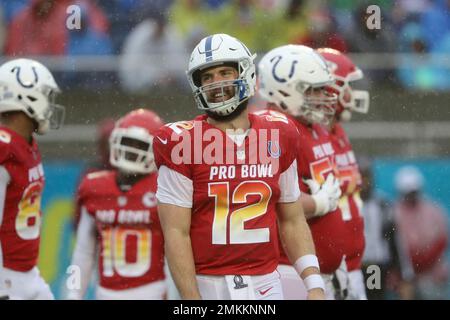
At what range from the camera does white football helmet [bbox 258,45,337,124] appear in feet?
22.1

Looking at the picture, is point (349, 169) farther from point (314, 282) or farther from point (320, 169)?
point (314, 282)

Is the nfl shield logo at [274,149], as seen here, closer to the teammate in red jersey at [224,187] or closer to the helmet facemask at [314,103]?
the teammate in red jersey at [224,187]

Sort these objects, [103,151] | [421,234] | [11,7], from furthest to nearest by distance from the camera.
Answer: [11,7]
[421,234]
[103,151]

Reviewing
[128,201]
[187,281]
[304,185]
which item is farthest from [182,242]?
[128,201]

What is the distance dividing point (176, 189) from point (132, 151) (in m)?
2.00

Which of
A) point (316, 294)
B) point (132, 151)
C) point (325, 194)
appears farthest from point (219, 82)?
point (132, 151)

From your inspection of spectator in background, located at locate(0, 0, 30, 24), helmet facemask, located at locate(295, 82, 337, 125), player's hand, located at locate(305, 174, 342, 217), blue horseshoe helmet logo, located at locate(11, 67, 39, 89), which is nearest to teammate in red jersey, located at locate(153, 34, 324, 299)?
player's hand, located at locate(305, 174, 342, 217)

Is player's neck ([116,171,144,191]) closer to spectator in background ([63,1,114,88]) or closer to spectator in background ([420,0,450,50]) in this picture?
spectator in background ([63,1,114,88])

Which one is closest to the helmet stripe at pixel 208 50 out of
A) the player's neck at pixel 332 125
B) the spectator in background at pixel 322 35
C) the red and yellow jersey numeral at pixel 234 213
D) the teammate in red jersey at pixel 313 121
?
the red and yellow jersey numeral at pixel 234 213

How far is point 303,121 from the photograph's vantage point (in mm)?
6773

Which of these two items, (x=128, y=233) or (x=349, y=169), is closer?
(x=349, y=169)

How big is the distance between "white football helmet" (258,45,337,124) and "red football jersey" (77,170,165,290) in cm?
97

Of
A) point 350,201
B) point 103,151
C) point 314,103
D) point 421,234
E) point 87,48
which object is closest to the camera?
point 314,103

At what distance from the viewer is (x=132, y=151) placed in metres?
7.25
